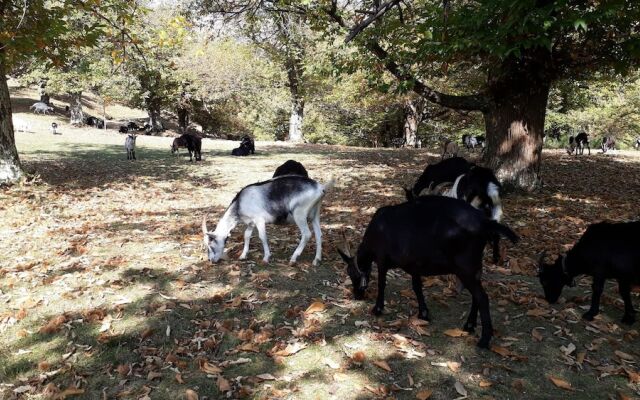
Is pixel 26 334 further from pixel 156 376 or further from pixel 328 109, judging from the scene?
pixel 328 109

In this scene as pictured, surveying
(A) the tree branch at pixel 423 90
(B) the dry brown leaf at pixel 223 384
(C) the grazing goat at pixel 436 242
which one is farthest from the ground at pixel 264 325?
(A) the tree branch at pixel 423 90

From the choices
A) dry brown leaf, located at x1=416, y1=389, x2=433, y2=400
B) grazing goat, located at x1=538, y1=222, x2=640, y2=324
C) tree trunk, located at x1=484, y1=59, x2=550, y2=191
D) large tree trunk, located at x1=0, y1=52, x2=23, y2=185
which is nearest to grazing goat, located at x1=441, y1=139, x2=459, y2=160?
tree trunk, located at x1=484, y1=59, x2=550, y2=191

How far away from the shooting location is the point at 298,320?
6.07 metres

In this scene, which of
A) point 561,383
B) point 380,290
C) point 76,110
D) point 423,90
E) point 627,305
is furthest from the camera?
point 76,110

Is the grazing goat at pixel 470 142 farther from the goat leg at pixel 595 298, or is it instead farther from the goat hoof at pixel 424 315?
the goat hoof at pixel 424 315

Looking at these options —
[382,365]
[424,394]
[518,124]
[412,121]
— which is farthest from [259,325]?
[412,121]

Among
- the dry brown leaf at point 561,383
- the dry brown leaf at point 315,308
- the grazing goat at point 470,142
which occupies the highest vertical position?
the grazing goat at point 470,142

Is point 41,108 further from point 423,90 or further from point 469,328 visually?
point 469,328

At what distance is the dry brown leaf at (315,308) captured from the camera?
6.27 meters

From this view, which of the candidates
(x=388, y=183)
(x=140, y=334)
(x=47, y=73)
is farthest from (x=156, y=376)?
(x=47, y=73)

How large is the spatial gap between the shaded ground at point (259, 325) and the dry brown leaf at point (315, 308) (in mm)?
34

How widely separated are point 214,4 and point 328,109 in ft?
91.9

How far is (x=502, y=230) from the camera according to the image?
4.94 m

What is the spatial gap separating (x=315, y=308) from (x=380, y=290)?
97 cm
